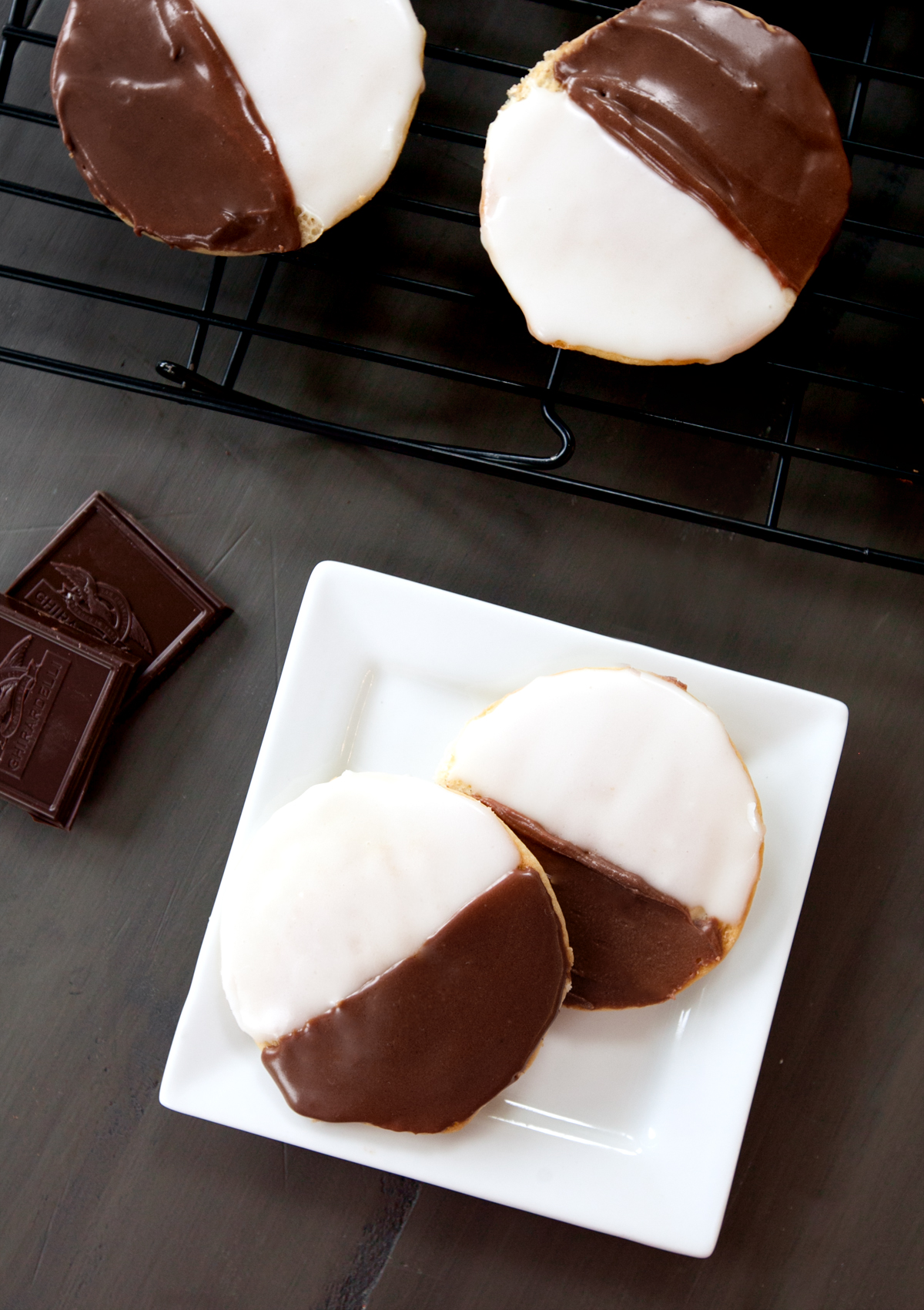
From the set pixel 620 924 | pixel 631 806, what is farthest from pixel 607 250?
pixel 620 924

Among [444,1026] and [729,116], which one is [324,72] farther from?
[444,1026]

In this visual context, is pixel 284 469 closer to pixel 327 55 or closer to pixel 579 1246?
pixel 327 55

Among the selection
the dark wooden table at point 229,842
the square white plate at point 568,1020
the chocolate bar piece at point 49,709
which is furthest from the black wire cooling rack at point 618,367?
the chocolate bar piece at point 49,709

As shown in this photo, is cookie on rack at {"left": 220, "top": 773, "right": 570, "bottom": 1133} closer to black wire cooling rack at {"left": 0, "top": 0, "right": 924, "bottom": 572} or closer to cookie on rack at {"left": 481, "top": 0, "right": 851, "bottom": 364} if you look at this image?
black wire cooling rack at {"left": 0, "top": 0, "right": 924, "bottom": 572}

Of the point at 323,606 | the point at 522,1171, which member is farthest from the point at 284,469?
the point at 522,1171

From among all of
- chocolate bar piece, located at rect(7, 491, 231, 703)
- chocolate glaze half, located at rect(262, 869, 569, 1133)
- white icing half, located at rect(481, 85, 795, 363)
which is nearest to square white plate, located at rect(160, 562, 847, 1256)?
chocolate glaze half, located at rect(262, 869, 569, 1133)

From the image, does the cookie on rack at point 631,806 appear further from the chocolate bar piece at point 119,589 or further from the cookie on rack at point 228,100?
the cookie on rack at point 228,100
